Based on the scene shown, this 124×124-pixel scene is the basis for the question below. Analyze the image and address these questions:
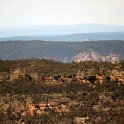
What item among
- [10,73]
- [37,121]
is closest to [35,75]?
[10,73]

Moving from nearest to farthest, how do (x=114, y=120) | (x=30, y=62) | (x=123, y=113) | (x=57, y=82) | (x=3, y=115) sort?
(x=114, y=120) < (x=123, y=113) < (x=3, y=115) < (x=57, y=82) < (x=30, y=62)

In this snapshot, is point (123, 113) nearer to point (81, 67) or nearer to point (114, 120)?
point (114, 120)

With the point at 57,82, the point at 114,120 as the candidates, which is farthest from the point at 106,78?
the point at 114,120

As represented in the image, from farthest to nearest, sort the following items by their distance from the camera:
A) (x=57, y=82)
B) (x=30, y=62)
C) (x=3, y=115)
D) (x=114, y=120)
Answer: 1. (x=30, y=62)
2. (x=57, y=82)
3. (x=3, y=115)
4. (x=114, y=120)

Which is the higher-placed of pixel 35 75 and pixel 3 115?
pixel 35 75

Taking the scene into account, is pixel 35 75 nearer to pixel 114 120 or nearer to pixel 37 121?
pixel 37 121

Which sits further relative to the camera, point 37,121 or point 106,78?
point 106,78

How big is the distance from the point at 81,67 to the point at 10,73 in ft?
70.6

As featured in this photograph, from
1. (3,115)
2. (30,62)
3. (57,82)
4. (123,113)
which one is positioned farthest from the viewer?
(30,62)

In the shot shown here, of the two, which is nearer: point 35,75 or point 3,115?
point 3,115

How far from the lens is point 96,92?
125000mm

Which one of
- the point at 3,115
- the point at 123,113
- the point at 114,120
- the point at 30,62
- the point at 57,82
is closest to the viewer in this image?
the point at 114,120

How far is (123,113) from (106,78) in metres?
23.9

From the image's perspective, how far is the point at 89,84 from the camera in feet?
430
